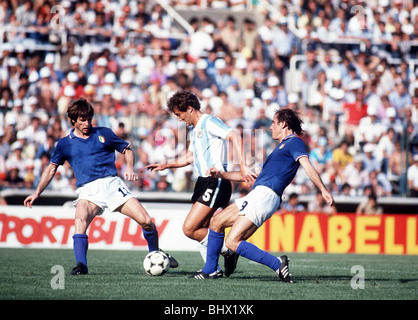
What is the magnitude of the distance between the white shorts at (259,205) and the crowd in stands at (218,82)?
28.1 feet

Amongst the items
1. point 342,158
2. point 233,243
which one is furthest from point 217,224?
point 342,158

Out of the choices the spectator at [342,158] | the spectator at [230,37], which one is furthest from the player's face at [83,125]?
the spectator at [230,37]

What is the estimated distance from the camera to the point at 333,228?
17109mm

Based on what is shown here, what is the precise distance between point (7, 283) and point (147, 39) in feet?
43.1

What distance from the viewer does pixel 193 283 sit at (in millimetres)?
8875

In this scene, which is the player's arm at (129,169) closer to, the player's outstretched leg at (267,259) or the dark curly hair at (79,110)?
the dark curly hair at (79,110)

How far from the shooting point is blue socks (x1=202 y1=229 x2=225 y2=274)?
9531 millimetres

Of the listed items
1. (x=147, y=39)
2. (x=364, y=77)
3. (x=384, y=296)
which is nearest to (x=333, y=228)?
(x=364, y=77)

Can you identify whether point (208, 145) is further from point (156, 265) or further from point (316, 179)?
point (316, 179)

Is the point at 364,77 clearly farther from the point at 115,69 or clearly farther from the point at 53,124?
the point at 53,124

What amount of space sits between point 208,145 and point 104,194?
150cm

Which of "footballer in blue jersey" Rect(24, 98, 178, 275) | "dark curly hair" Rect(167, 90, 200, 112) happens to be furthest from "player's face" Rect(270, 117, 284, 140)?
"footballer in blue jersey" Rect(24, 98, 178, 275)

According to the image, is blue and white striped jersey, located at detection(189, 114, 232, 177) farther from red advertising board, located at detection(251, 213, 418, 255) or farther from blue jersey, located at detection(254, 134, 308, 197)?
red advertising board, located at detection(251, 213, 418, 255)

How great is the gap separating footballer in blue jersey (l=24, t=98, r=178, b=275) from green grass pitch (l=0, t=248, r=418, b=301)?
0.84 m
